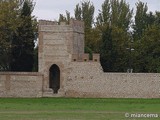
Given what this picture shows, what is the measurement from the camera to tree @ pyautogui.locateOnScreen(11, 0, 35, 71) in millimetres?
64688

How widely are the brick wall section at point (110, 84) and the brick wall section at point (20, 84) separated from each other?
271cm

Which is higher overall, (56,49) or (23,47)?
(23,47)

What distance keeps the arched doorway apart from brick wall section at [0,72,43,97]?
2517mm

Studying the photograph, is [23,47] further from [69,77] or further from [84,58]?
[84,58]

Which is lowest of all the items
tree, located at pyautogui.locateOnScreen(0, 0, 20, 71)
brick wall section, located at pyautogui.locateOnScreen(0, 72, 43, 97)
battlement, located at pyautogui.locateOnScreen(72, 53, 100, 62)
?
brick wall section, located at pyautogui.locateOnScreen(0, 72, 43, 97)

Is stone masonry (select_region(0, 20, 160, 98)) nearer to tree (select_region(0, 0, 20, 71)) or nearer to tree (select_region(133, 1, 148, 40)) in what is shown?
tree (select_region(0, 0, 20, 71))

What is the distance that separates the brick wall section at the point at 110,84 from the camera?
190 ft

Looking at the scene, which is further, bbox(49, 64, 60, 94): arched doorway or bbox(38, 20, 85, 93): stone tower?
bbox(49, 64, 60, 94): arched doorway

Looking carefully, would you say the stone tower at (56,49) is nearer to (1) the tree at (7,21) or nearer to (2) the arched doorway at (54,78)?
(2) the arched doorway at (54,78)

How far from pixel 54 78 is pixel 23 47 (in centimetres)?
511

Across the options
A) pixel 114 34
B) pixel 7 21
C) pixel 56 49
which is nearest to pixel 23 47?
pixel 7 21

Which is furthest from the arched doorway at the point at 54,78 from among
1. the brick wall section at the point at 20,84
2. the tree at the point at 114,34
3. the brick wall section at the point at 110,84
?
the tree at the point at 114,34

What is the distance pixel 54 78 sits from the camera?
6231 centimetres

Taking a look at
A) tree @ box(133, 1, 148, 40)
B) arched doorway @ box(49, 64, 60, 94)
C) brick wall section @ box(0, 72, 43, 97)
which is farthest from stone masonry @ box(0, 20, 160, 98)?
tree @ box(133, 1, 148, 40)
